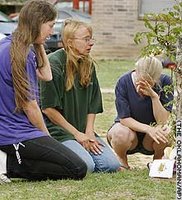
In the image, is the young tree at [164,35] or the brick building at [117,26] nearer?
the young tree at [164,35]

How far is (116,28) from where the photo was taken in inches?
856

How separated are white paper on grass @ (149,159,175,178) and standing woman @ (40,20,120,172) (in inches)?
20.6

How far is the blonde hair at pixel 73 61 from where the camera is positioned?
6566mm

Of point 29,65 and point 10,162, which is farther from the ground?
point 29,65

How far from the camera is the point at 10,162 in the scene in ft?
19.6

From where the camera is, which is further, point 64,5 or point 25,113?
point 64,5

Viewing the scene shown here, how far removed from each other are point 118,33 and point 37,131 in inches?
630

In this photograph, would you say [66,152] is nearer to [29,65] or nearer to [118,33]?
[29,65]

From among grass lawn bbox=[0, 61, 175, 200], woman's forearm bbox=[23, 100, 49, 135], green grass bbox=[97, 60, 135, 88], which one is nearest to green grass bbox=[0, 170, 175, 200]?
grass lawn bbox=[0, 61, 175, 200]

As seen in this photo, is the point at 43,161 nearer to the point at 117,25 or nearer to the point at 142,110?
the point at 142,110

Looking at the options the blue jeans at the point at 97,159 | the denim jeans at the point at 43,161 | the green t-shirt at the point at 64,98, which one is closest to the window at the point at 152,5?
the green t-shirt at the point at 64,98

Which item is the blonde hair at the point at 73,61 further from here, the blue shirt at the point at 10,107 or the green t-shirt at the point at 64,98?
the blue shirt at the point at 10,107

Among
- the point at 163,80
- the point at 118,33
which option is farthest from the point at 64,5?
the point at 163,80

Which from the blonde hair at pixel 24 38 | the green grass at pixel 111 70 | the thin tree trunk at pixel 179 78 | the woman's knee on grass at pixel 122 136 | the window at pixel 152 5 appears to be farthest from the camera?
the window at pixel 152 5
